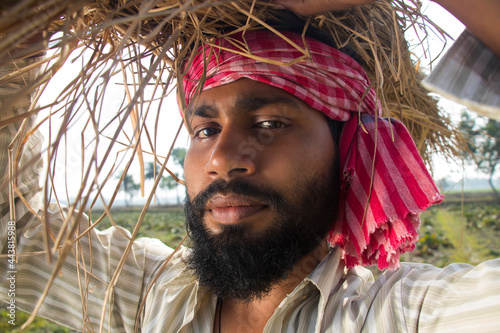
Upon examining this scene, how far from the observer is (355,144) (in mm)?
1430

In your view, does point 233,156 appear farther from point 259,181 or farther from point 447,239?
point 447,239

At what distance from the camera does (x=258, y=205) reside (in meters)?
1.31

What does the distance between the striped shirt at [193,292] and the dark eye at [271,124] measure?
0.56 m

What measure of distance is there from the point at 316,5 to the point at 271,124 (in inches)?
21.6

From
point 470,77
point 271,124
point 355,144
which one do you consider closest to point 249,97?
point 271,124

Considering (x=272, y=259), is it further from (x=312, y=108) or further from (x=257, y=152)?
(x=312, y=108)

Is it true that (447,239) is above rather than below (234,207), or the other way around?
below

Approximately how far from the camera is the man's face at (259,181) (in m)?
1.31

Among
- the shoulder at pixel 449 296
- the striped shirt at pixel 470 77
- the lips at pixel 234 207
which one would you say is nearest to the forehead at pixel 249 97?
the lips at pixel 234 207

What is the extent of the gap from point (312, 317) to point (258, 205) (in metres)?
0.46

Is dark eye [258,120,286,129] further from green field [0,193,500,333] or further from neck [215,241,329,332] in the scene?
green field [0,193,500,333]

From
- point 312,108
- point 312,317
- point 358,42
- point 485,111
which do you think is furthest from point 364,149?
point 312,317

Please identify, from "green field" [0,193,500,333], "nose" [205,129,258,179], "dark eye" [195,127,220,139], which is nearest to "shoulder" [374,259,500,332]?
"nose" [205,129,258,179]

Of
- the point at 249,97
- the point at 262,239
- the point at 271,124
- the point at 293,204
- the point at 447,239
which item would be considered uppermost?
the point at 249,97
